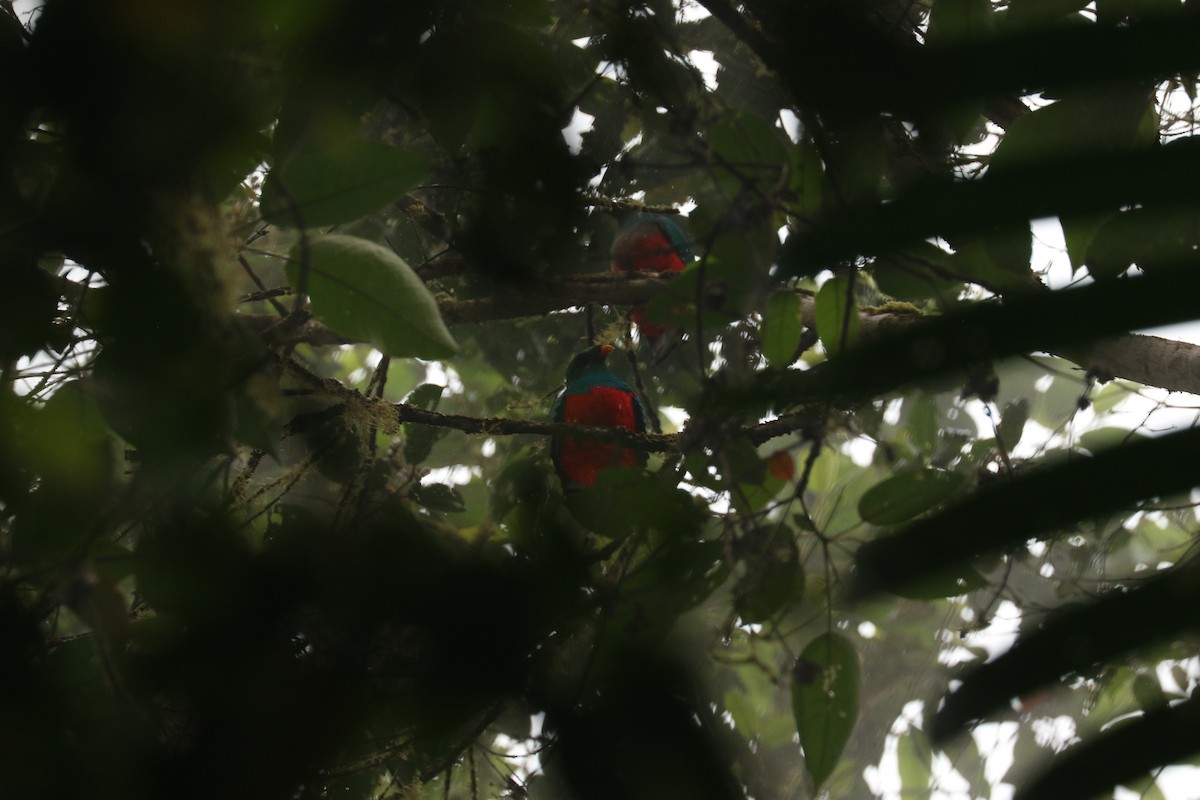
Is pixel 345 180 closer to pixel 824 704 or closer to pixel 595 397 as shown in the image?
pixel 824 704

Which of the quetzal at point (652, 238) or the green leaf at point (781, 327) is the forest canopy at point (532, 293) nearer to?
the green leaf at point (781, 327)

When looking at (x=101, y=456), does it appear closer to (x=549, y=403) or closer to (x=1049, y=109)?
(x=1049, y=109)

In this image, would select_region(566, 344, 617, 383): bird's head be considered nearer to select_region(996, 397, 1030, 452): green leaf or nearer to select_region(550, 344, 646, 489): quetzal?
select_region(550, 344, 646, 489): quetzal

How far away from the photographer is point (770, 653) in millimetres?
2109

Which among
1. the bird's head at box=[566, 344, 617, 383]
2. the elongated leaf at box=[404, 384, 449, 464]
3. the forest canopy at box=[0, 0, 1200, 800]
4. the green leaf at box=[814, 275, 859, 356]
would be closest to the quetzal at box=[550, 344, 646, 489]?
the bird's head at box=[566, 344, 617, 383]

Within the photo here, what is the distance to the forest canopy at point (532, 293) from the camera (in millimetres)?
466

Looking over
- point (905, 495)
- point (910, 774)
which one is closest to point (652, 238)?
point (910, 774)

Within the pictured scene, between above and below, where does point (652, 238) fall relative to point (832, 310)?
above

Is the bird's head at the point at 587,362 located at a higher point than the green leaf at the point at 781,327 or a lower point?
higher

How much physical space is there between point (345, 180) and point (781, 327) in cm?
79

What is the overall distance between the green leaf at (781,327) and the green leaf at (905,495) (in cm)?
30

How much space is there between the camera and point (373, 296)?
134 centimetres

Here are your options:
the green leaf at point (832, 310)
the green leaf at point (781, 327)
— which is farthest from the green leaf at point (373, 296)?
the green leaf at point (832, 310)

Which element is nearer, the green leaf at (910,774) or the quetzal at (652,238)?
the green leaf at (910,774)
